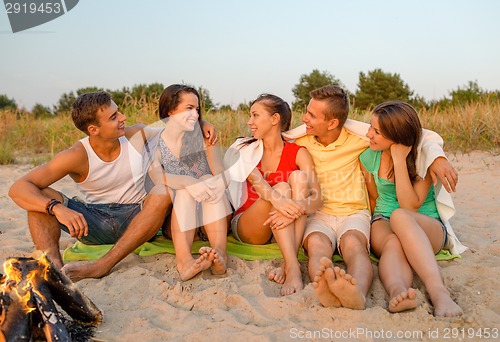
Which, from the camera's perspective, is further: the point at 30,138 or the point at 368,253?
the point at 30,138

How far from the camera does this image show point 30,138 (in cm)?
893

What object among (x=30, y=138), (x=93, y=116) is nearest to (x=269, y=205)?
(x=93, y=116)

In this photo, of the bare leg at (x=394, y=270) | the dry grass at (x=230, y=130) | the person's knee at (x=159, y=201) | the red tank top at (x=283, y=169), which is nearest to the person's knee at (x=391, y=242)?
the bare leg at (x=394, y=270)

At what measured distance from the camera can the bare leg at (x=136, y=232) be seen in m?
3.22

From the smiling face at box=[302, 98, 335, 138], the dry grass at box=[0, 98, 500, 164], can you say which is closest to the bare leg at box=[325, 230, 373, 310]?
the smiling face at box=[302, 98, 335, 138]

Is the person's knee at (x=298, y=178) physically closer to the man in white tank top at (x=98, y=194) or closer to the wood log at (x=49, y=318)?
the man in white tank top at (x=98, y=194)

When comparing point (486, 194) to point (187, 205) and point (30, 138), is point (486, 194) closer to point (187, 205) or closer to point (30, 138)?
point (187, 205)

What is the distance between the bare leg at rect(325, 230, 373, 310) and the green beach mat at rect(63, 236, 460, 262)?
10.7 inches

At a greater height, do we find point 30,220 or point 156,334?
point 30,220

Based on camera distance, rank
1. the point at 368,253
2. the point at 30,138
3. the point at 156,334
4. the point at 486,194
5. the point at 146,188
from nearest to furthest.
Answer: the point at 156,334
the point at 368,253
the point at 146,188
the point at 486,194
the point at 30,138

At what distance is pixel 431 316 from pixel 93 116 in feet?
8.04

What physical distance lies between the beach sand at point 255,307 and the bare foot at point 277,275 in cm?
4

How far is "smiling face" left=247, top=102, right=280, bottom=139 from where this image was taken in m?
3.56

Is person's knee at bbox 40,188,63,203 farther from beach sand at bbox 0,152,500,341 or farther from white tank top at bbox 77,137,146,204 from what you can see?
beach sand at bbox 0,152,500,341
